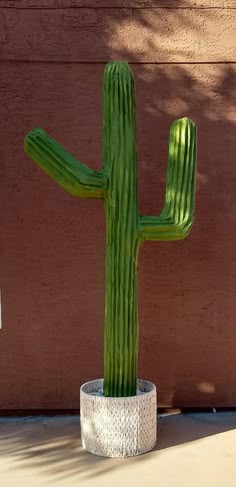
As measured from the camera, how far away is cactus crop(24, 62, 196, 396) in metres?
3.64

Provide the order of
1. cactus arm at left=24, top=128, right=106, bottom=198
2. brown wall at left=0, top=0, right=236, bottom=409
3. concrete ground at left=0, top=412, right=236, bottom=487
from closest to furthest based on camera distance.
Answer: concrete ground at left=0, top=412, right=236, bottom=487 → cactus arm at left=24, top=128, right=106, bottom=198 → brown wall at left=0, top=0, right=236, bottom=409

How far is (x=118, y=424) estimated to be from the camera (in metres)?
3.59

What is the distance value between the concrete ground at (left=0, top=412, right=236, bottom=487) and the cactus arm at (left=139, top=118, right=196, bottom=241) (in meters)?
1.27

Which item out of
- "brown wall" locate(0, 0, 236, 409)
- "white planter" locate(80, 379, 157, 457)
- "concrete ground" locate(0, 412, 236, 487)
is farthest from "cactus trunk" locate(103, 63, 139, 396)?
"brown wall" locate(0, 0, 236, 409)

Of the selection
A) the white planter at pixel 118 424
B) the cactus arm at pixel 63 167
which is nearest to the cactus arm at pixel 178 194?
the cactus arm at pixel 63 167

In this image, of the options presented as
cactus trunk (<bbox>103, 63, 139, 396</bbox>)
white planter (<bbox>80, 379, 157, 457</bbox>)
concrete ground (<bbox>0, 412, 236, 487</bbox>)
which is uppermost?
cactus trunk (<bbox>103, 63, 139, 396</bbox>)

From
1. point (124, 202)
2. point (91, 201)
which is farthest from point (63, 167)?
point (91, 201)

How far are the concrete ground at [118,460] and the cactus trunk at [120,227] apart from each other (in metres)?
0.42

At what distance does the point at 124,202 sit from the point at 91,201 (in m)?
0.77

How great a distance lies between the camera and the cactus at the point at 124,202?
364 centimetres

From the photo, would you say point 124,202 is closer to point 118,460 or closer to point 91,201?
point 91,201

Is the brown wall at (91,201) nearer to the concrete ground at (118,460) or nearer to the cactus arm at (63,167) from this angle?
the concrete ground at (118,460)

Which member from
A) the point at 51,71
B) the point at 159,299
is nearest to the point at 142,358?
the point at 159,299

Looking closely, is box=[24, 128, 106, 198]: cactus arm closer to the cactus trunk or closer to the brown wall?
the cactus trunk
